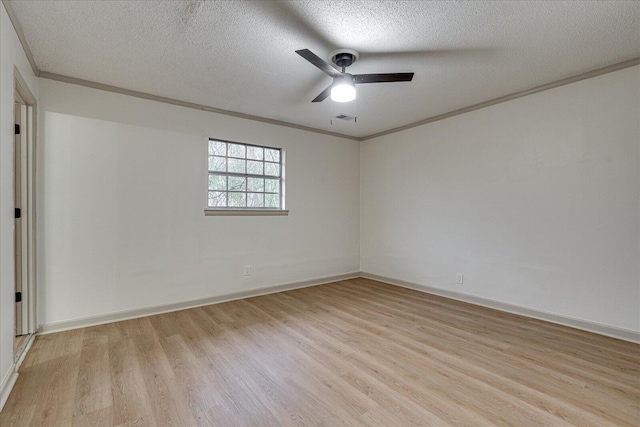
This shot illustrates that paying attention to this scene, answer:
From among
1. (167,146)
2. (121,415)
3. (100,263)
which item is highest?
(167,146)

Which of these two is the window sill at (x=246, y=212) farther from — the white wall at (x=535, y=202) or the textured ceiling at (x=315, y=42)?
the white wall at (x=535, y=202)

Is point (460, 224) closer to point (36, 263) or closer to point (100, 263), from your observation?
point (100, 263)

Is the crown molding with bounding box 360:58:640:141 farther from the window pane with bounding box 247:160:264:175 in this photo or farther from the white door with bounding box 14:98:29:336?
the white door with bounding box 14:98:29:336

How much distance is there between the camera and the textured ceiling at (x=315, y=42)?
205 centimetres

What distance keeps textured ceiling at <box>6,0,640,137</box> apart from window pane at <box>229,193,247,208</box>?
1300 millimetres

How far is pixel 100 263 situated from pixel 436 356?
3.38 meters

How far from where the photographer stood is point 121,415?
1743 millimetres

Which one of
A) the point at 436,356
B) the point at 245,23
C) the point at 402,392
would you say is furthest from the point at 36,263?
the point at 436,356

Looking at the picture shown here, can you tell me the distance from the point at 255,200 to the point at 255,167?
1.57 ft

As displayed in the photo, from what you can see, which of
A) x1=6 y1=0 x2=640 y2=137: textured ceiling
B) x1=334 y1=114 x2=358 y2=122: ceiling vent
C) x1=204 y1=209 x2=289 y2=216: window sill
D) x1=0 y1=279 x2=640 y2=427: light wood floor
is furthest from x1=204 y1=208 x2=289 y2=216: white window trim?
x1=334 y1=114 x2=358 y2=122: ceiling vent

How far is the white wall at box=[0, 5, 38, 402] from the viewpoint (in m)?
1.89

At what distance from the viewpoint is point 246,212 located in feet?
13.7

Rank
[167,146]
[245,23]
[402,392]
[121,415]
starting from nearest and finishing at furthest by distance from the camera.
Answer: [121,415] < [402,392] < [245,23] < [167,146]

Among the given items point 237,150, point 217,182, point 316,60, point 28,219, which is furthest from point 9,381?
point 237,150
